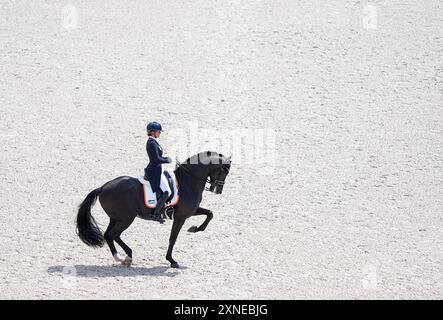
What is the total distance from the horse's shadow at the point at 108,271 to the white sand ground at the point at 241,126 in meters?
0.04

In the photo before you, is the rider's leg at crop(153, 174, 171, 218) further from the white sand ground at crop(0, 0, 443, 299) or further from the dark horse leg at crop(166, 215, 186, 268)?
the white sand ground at crop(0, 0, 443, 299)

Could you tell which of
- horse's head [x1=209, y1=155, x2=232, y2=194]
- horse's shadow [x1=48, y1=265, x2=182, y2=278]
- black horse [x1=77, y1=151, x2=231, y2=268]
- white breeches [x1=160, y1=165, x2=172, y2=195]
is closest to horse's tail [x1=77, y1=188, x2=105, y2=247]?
black horse [x1=77, y1=151, x2=231, y2=268]

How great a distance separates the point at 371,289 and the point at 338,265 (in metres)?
1.34

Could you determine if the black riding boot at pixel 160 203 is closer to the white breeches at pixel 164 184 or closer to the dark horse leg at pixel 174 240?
the white breeches at pixel 164 184

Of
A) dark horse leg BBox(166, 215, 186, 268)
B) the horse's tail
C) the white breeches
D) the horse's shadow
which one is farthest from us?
dark horse leg BBox(166, 215, 186, 268)

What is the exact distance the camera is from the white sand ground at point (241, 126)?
632 inches

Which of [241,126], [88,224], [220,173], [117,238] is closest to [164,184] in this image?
[220,173]

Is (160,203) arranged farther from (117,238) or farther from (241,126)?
(241,126)

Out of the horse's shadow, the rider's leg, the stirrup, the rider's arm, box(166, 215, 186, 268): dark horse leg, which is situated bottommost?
the horse's shadow

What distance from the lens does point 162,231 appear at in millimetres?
18250

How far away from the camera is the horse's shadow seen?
1545 centimetres

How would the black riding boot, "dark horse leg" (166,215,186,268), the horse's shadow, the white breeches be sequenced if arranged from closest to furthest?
1. the horse's shadow
2. the black riding boot
3. the white breeches
4. "dark horse leg" (166,215,186,268)

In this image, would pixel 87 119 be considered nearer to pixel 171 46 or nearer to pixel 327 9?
pixel 171 46

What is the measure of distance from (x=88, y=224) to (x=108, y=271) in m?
0.96
